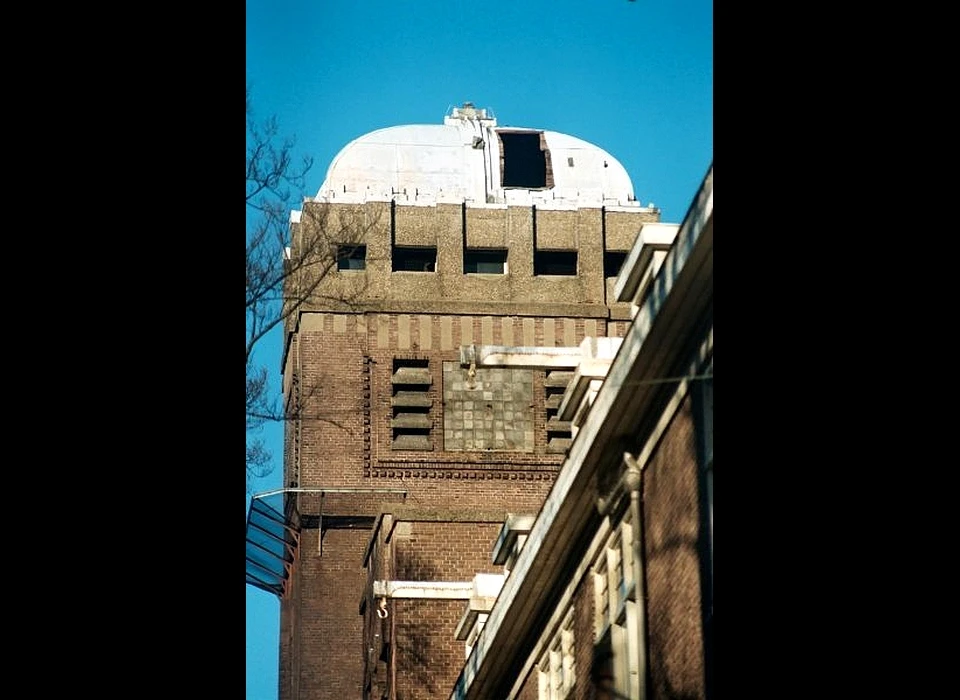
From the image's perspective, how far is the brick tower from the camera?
51.1m

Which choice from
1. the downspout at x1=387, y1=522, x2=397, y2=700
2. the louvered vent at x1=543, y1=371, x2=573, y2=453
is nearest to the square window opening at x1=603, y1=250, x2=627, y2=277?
the louvered vent at x1=543, y1=371, x2=573, y2=453

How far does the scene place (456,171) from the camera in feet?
184

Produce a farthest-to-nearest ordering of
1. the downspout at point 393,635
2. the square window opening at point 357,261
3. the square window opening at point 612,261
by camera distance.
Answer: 1. the square window opening at point 612,261
2. the square window opening at point 357,261
3. the downspout at point 393,635

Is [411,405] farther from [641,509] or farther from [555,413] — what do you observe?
[641,509]

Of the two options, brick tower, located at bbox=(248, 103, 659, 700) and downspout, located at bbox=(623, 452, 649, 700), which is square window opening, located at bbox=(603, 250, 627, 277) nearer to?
brick tower, located at bbox=(248, 103, 659, 700)

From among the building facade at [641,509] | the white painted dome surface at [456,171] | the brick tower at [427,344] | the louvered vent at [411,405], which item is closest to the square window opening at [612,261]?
the brick tower at [427,344]

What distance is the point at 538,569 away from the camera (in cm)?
1942

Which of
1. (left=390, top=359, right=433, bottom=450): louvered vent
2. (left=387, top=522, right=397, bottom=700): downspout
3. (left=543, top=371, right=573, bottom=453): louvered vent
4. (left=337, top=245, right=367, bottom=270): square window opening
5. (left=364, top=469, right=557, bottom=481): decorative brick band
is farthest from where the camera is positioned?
(left=390, top=359, right=433, bottom=450): louvered vent

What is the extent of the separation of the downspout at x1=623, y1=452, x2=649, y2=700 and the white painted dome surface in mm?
39499

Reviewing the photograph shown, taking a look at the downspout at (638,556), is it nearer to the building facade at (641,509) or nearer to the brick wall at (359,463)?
the building facade at (641,509)

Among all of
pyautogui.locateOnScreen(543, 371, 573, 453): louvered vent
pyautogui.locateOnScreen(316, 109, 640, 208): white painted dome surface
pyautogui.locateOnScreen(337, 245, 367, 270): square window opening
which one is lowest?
pyautogui.locateOnScreen(543, 371, 573, 453): louvered vent

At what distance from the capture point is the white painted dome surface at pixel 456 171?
5503 cm

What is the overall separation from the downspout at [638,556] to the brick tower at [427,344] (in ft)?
108
